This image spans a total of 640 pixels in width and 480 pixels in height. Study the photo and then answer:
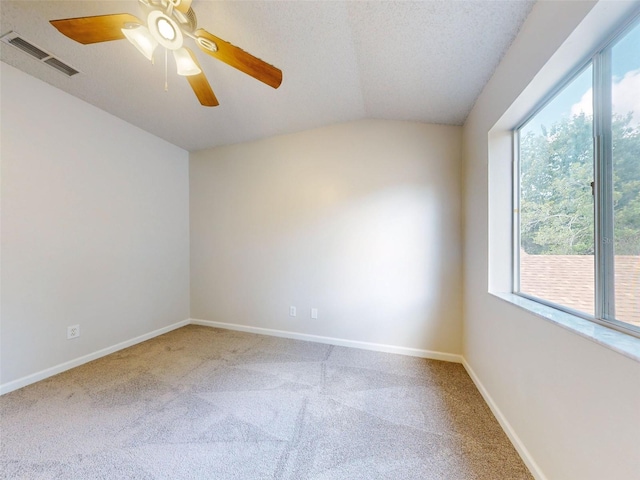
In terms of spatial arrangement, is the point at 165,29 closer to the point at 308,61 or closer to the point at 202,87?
the point at 202,87

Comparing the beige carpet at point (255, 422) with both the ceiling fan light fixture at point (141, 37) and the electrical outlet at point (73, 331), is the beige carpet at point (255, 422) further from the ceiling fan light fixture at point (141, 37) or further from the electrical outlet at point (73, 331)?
the ceiling fan light fixture at point (141, 37)

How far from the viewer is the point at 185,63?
1464mm

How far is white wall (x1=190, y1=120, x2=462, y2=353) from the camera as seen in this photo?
253 cm

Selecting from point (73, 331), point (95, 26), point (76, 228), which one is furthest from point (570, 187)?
point (73, 331)

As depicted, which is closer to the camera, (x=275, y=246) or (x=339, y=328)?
(x=339, y=328)

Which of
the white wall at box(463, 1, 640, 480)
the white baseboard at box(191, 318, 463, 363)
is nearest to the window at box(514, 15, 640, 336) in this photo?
the white wall at box(463, 1, 640, 480)

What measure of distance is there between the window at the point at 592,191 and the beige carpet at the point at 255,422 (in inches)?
39.0

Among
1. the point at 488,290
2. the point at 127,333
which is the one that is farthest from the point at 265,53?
the point at 127,333

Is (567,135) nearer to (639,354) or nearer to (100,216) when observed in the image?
(639,354)

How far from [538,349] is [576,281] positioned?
382 mm

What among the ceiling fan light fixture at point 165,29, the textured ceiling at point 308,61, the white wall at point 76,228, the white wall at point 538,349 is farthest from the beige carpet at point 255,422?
the textured ceiling at point 308,61

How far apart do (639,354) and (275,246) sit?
2.80 meters

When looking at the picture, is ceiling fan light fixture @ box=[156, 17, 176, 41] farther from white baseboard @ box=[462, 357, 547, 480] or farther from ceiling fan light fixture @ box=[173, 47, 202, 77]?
white baseboard @ box=[462, 357, 547, 480]

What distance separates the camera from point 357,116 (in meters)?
2.68
